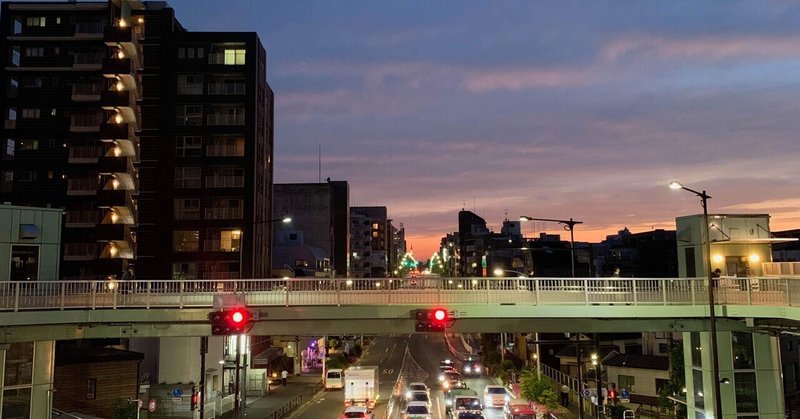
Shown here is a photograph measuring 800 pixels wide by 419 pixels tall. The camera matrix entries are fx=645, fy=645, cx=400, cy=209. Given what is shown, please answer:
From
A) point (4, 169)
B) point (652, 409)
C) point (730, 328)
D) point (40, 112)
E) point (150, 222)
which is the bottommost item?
point (652, 409)

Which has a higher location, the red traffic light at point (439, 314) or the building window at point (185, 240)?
the building window at point (185, 240)

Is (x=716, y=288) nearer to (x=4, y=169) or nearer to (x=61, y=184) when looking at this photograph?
(x=61, y=184)

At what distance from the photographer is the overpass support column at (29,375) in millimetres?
25922

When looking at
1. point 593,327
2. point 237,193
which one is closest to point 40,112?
point 237,193

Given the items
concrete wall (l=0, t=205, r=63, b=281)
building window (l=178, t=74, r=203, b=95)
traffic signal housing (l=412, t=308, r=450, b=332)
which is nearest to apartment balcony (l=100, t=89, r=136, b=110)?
building window (l=178, t=74, r=203, b=95)

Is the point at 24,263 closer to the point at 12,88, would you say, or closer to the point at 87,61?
the point at 87,61

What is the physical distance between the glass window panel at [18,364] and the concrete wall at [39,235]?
3177 millimetres

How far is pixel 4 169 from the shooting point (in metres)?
66.1

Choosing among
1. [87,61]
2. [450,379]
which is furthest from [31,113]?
[450,379]

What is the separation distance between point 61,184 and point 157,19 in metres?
19.9

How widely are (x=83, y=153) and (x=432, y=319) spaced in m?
55.9

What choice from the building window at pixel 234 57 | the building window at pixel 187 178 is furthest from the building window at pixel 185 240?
the building window at pixel 234 57

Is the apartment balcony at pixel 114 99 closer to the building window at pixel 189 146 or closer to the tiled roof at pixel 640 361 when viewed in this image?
the building window at pixel 189 146

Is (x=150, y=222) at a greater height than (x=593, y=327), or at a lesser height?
greater
